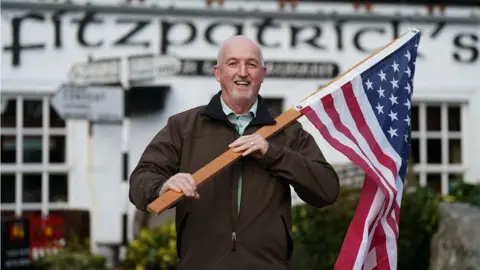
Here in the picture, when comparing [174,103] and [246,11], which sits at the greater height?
[246,11]

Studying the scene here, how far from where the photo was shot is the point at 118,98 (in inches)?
352

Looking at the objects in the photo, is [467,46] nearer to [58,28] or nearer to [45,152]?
[58,28]

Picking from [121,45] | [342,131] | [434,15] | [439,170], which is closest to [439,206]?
[439,170]

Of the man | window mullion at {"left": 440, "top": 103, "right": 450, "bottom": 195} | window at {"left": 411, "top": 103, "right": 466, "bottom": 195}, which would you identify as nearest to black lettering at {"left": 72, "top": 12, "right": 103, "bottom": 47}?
window at {"left": 411, "top": 103, "right": 466, "bottom": 195}

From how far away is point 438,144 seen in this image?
9.54 m

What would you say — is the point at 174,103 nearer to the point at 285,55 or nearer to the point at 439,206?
the point at 285,55

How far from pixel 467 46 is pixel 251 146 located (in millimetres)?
6511

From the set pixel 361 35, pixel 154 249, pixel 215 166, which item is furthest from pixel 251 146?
pixel 361 35

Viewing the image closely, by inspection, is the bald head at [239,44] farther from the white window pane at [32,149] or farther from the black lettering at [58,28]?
the white window pane at [32,149]

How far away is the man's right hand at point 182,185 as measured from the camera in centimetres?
330

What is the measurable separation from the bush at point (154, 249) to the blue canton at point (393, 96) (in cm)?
399

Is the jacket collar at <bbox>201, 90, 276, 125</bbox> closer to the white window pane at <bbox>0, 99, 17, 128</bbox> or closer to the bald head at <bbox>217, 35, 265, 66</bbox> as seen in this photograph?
the bald head at <bbox>217, 35, 265, 66</bbox>

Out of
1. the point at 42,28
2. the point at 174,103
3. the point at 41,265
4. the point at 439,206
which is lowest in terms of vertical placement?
the point at 41,265

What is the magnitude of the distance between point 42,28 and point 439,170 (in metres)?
3.93
